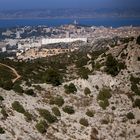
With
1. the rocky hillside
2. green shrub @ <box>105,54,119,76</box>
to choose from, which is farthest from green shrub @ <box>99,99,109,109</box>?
green shrub @ <box>105,54,119,76</box>

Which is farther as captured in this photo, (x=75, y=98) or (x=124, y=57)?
(x=124, y=57)

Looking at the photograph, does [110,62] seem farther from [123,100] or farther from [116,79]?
[123,100]

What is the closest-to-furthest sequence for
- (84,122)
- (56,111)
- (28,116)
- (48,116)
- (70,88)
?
(28,116) → (48,116) → (84,122) → (56,111) → (70,88)

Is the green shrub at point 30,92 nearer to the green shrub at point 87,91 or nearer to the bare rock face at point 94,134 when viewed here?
the green shrub at point 87,91

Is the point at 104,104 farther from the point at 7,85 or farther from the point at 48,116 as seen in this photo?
the point at 7,85

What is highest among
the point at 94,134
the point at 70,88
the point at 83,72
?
the point at 83,72

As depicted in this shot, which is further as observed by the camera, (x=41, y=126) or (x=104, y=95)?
(x=104, y=95)

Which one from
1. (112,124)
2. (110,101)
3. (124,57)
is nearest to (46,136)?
(112,124)

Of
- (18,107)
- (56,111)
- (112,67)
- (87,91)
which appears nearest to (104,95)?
(87,91)
